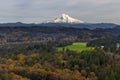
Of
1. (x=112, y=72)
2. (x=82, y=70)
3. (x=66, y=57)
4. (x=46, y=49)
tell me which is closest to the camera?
(x=112, y=72)

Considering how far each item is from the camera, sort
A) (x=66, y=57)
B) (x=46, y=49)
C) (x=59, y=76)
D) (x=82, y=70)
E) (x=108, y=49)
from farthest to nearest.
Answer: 1. (x=46, y=49)
2. (x=108, y=49)
3. (x=66, y=57)
4. (x=82, y=70)
5. (x=59, y=76)

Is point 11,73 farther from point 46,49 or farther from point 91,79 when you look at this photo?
point 46,49

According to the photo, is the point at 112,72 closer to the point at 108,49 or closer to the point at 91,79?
the point at 91,79

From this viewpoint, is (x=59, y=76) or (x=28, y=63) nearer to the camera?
(x=59, y=76)

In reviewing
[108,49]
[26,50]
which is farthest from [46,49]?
[108,49]

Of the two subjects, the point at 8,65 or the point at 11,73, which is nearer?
the point at 11,73

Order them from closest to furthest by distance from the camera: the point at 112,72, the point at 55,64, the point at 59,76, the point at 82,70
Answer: the point at 59,76
the point at 112,72
the point at 82,70
the point at 55,64

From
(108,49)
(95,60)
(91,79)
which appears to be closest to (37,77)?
(91,79)

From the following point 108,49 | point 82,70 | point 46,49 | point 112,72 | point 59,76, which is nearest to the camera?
point 59,76
